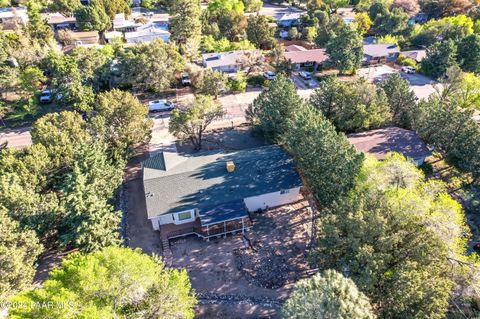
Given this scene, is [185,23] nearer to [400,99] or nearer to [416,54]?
[400,99]

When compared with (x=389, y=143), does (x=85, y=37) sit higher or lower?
higher

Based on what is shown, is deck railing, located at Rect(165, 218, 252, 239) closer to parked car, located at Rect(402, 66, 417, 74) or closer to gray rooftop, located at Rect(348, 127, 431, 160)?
gray rooftop, located at Rect(348, 127, 431, 160)

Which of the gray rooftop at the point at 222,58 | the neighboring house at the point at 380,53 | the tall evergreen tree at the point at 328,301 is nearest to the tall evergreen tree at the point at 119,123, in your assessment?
the tall evergreen tree at the point at 328,301

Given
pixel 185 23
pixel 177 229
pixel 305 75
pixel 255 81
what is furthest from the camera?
pixel 185 23

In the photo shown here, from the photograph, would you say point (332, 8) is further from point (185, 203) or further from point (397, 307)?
point (397, 307)

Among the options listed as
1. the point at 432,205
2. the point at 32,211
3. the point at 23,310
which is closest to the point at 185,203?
the point at 32,211

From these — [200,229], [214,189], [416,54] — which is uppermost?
[416,54]

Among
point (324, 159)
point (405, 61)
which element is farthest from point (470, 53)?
point (324, 159)
